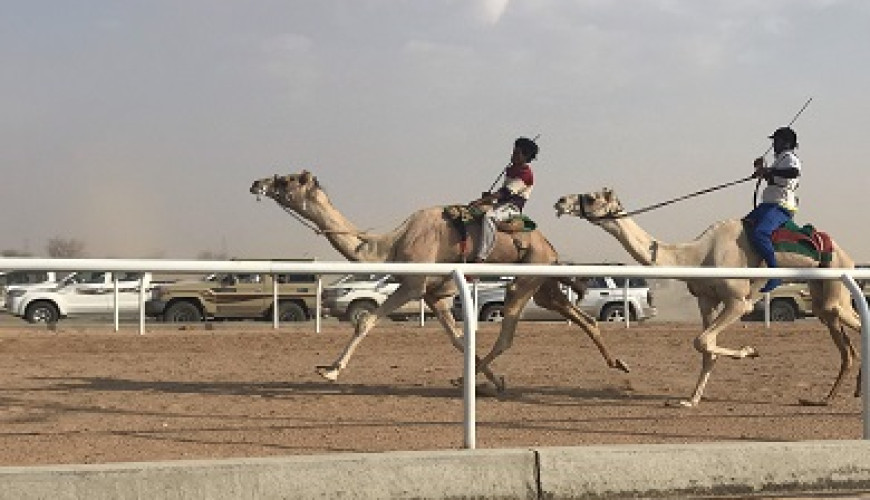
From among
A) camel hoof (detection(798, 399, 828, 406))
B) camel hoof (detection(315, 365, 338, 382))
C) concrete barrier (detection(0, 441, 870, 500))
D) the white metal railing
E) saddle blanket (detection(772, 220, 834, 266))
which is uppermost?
saddle blanket (detection(772, 220, 834, 266))

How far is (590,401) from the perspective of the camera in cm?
1053

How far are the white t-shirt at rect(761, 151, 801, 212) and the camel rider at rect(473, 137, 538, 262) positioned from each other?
99.1 inches

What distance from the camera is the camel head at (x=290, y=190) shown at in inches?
493

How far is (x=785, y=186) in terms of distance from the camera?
11.4 m

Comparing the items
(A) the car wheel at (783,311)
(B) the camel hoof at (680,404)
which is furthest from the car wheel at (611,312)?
(B) the camel hoof at (680,404)

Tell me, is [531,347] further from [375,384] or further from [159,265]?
[159,265]

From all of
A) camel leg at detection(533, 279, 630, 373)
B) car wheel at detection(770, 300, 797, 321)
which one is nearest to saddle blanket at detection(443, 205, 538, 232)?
camel leg at detection(533, 279, 630, 373)

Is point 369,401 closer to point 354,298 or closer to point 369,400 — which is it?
point 369,400

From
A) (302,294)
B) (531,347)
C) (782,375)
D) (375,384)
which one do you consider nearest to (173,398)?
(375,384)

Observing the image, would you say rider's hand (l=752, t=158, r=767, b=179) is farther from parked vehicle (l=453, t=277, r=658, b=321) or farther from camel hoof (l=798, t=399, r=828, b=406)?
parked vehicle (l=453, t=277, r=658, b=321)

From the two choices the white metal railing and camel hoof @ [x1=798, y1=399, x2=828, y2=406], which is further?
camel hoof @ [x1=798, y1=399, x2=828, y2=406]

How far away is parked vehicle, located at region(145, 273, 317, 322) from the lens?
96.4 ft

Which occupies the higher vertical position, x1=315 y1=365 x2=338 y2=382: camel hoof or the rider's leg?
the rider's leg

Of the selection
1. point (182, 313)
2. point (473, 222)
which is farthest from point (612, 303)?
point (473, 222)
